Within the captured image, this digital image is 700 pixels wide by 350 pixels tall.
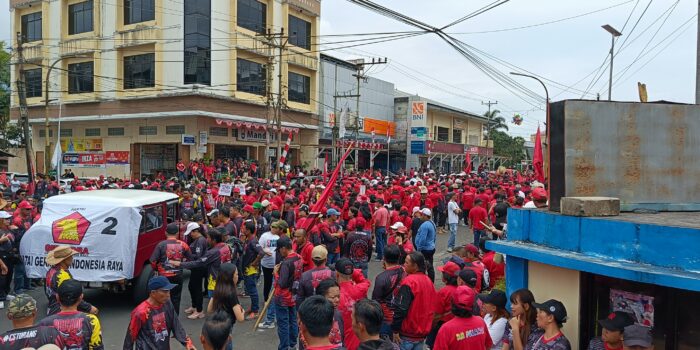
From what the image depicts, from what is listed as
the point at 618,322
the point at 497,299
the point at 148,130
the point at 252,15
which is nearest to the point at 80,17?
the point at 148,130

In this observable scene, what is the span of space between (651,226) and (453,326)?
1.94 metres

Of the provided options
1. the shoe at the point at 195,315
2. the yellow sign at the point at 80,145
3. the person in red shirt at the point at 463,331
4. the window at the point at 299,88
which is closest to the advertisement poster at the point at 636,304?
the person in red shirt at the point at 463,331

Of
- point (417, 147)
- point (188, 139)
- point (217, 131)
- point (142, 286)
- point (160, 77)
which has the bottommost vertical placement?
point (142, 286)

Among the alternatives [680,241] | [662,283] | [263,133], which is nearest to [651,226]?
[680,241]

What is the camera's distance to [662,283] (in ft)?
13.2

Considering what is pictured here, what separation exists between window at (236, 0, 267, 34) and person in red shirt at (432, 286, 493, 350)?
34.2 meters

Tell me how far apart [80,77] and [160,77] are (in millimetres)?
8803

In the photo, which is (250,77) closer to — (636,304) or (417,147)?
(417,147)

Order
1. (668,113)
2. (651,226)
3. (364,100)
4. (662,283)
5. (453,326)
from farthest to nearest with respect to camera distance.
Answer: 1. (364,100)
2. (668,113)
3. (453,326)
4. (651,226)
5. (662,283)

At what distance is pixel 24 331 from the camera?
415 centimetres

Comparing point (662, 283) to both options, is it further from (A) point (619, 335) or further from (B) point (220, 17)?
(B) point (220, 17)

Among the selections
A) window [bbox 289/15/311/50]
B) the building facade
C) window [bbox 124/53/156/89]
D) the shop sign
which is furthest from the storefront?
window [bbox 289/15/311/50]

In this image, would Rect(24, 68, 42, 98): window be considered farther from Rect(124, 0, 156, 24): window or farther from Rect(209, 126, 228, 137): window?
Rect(209, 126, 228, 137): window

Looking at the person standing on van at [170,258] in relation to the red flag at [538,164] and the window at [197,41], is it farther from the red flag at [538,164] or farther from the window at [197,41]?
the window at [197,41]
